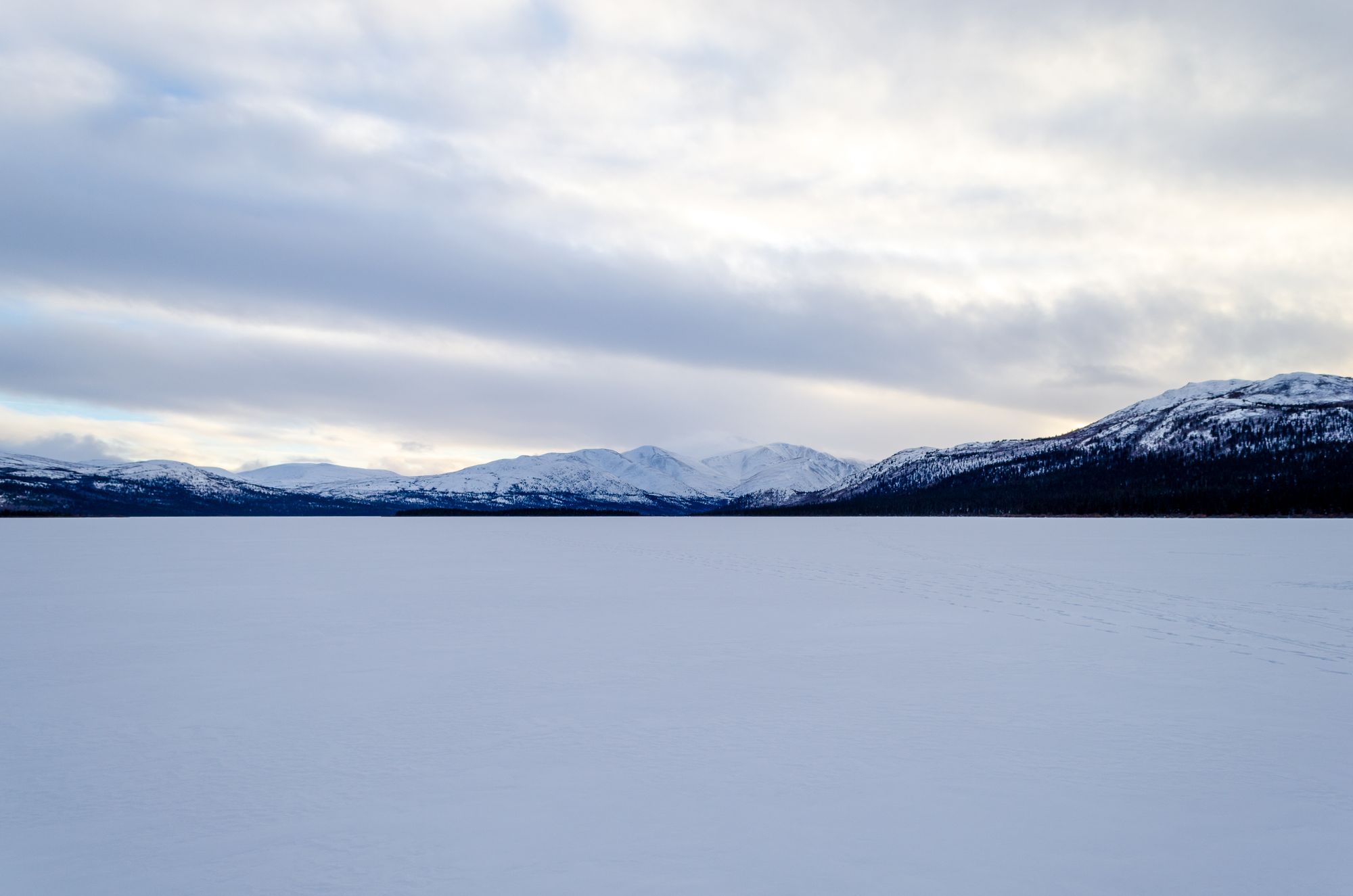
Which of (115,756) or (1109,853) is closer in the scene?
(1109,853)

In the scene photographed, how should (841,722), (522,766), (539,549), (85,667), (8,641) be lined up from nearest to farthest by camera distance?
(522,766), (841,722), (85,667), (8,641), (539,549)

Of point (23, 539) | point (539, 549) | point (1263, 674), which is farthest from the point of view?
point (23, 539)

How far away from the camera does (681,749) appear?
28.8 feet

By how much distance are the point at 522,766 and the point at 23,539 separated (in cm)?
8309

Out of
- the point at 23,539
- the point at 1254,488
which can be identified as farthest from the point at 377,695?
the point at 1254,488

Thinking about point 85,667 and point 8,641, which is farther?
point 8,641

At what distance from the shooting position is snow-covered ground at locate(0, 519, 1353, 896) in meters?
5.92

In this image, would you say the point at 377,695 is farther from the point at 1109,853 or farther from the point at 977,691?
the point at 1109,853

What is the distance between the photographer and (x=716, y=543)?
66.0 meters

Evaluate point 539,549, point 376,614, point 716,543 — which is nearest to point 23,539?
point 539,549

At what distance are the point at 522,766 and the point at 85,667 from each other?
30.1ft

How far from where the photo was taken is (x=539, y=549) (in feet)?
181

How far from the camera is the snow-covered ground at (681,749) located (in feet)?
19.4

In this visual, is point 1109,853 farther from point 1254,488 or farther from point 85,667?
point 1254,488
